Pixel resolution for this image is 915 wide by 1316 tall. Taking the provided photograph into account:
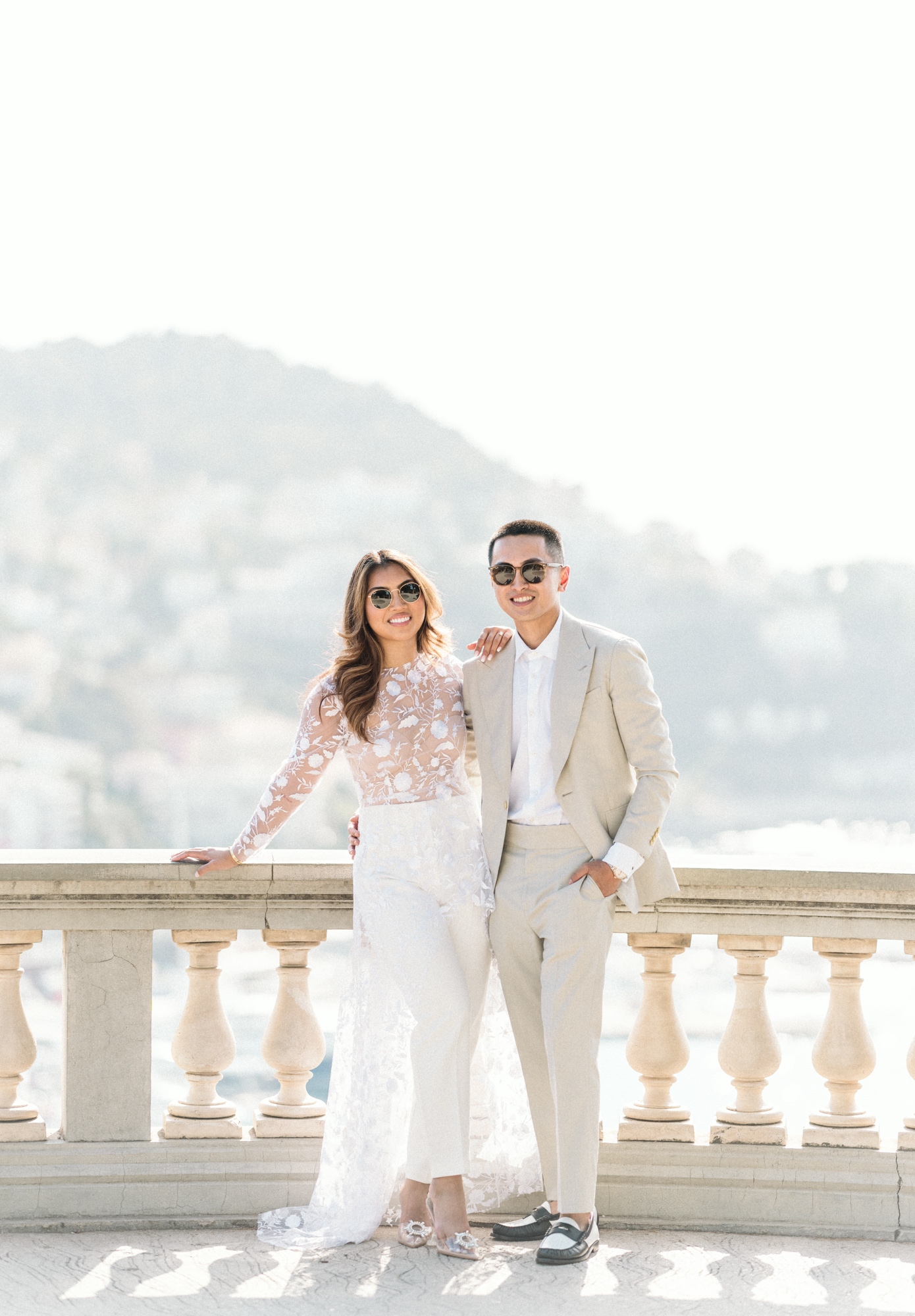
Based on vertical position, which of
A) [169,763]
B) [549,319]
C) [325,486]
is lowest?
[169,763]

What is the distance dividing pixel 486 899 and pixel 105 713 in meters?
110

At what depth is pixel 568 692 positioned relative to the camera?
3.71m

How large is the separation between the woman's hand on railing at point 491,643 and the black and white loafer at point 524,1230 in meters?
1.43

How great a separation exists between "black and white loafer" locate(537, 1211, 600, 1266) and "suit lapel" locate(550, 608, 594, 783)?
1.09 meters

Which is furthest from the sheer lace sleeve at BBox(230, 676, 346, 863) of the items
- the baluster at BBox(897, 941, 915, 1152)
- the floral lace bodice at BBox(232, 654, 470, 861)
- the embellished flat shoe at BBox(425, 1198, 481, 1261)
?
the baluster at BBox(897, 941, 915, 1152)

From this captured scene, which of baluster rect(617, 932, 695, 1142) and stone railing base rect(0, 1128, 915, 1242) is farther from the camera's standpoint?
baluster rect(617, 932, 695, 1142)

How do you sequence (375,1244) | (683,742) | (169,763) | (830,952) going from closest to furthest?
(375,1244) → (830,952) → (169,763) → (683,742)

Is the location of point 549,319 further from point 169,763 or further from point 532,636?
point 532,636

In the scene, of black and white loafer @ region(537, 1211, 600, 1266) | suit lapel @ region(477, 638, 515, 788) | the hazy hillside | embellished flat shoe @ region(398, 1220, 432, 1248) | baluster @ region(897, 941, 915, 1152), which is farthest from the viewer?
the hazy hillside

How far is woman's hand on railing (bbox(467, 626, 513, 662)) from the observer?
380 cm

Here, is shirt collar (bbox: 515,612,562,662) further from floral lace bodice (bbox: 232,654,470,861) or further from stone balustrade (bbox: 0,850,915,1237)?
stone balustrade (bbox: 0,850,915,1237)

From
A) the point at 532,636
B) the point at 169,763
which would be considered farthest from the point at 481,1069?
Result: the point at 169,763

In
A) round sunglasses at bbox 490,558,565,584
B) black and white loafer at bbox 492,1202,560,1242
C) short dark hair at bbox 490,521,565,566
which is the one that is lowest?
black and white loafer at bbox 492,1202,560,1242

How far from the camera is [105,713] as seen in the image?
11038 centimetres
